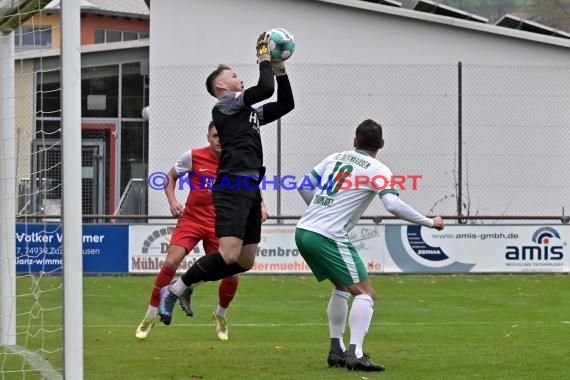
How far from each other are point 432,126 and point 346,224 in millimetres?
14542

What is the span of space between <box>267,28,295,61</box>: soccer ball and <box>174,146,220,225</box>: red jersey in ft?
8.73

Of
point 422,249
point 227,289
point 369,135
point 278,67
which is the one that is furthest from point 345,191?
point 422,249

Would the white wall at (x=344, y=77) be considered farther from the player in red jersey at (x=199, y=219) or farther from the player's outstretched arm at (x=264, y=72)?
the player's outstretched arm at (x=264, y=72)

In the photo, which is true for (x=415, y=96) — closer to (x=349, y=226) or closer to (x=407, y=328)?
(x=407, y=328)

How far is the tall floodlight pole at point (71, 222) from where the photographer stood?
21.2 feet

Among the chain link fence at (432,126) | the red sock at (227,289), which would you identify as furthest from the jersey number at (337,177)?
the chain link fence at (432,126)

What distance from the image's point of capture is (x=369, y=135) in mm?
7898

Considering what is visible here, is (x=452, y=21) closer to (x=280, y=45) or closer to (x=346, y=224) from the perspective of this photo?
(x=346, y=224)

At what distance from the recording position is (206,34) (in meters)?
24.8

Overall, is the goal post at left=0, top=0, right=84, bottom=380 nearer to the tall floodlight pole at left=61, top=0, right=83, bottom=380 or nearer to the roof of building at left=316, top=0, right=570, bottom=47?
the tall floodlight pole at left=61, top=0, right=83, bottom=380

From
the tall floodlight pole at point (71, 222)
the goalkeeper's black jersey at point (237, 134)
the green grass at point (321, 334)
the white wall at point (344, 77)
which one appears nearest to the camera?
the tall floodlight pole at point (71, 222)

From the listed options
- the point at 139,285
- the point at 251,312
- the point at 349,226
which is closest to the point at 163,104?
the point at 139,285

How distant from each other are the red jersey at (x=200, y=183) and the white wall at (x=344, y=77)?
10153 millimetres

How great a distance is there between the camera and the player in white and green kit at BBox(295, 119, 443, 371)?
25.6ft
